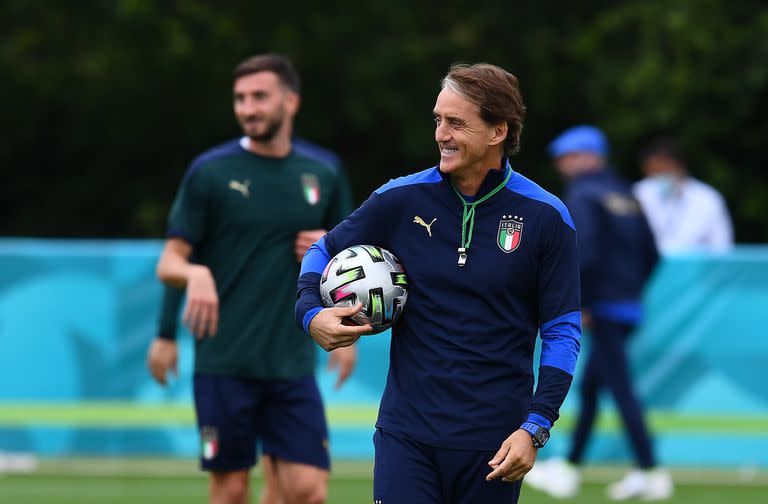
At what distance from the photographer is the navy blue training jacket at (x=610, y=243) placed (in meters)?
10.2

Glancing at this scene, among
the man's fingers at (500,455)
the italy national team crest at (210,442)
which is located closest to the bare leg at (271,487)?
the italy national team crest at (210,442)

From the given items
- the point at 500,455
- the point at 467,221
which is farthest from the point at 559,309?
the point at 500,455

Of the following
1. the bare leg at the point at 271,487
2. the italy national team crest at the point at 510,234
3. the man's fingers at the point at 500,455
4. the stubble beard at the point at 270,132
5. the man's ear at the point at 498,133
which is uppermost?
the stubble beard at the point at 270,132

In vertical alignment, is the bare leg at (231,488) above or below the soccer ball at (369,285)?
below

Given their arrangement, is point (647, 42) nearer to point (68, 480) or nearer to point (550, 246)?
point (68, 480)

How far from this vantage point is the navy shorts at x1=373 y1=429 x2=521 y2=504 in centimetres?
508

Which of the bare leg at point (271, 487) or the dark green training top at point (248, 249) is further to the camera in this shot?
the bare leg at point (271, 487)

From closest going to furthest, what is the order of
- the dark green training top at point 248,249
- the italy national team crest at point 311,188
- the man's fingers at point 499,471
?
the man's fingers at point 499,471
the dark green training top at point 248,249
the italy national team crest at point 311,188

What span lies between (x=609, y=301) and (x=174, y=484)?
3.28m

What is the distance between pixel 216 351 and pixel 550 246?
7.96 ft

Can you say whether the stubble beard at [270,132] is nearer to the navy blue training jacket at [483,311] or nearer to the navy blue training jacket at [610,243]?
the navy blue training jacket at [483,311]

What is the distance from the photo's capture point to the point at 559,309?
5.10 meters

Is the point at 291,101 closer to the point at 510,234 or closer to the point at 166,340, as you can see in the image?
the point at 166,340

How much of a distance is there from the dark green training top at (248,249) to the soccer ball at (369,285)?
1.87 meters
